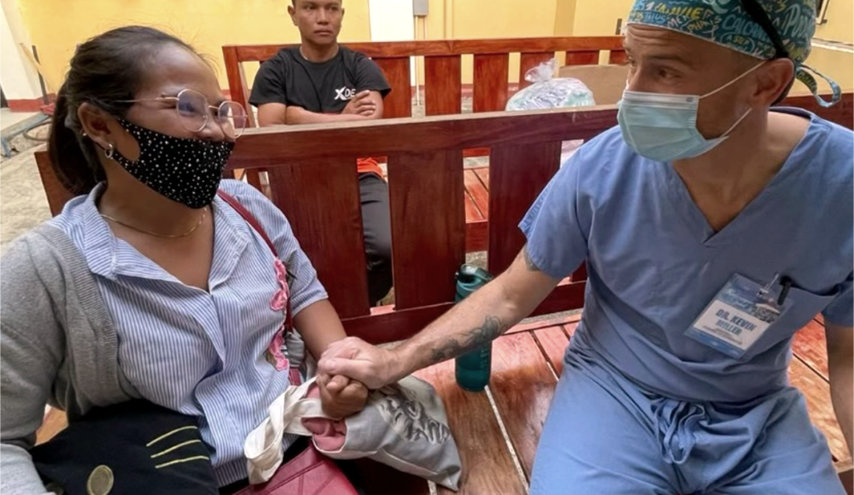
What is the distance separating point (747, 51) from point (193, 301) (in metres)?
1.00

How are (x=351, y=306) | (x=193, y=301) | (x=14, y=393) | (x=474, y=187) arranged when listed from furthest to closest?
(x=474, y=187), (x=351, y=306), (x=193, y=301), (x=14, y=393)

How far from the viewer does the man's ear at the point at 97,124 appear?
0.90 meters

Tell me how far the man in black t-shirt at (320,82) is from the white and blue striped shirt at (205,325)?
1.37 metres

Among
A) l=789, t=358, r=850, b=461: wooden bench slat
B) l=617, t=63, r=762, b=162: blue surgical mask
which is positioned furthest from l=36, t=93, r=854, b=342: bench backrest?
l=789, t=358, r=850, b=461: wooden bench slat

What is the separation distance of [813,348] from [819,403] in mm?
234

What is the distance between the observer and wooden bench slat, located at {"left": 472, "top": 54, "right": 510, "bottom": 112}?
3174 millimetres

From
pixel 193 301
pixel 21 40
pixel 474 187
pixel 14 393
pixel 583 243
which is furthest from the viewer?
pixel 21 40

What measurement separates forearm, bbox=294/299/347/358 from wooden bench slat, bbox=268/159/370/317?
190mm

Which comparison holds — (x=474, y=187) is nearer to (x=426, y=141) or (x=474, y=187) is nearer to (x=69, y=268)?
(x=426, y=141)

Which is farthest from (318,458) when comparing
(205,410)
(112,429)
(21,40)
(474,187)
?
(21,40)

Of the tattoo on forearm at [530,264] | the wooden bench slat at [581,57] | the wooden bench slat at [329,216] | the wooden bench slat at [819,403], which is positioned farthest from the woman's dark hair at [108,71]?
the wooden bench slat at [581,57]

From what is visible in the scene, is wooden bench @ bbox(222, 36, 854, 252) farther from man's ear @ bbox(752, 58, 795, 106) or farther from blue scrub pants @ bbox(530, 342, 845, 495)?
man's ear @ bbox(752, 58, 795, 106)

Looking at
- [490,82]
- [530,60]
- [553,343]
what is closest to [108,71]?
[553,343]

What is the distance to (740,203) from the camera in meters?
0.98
